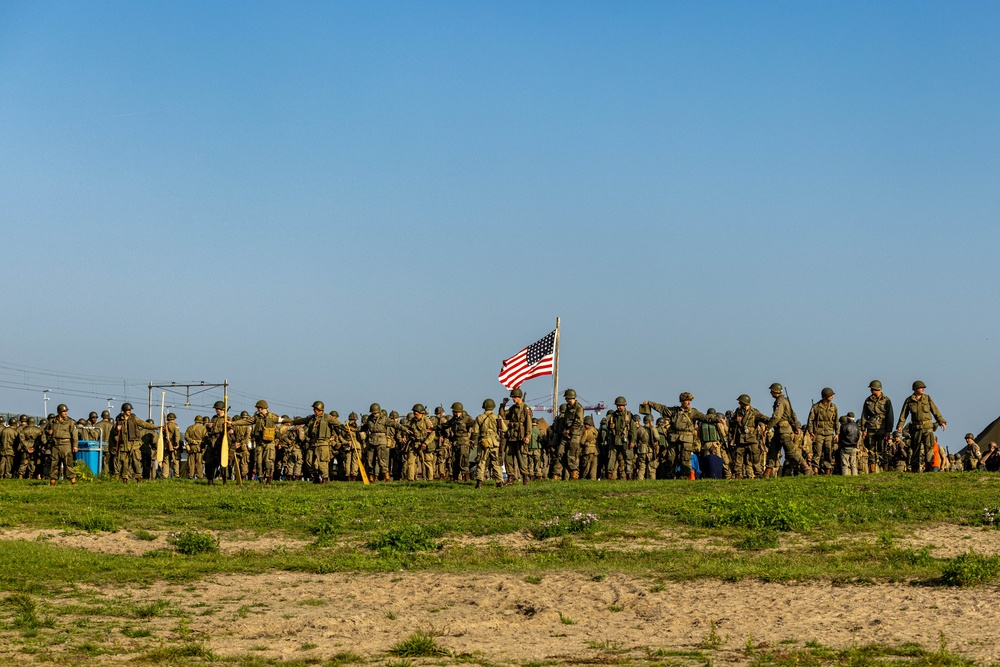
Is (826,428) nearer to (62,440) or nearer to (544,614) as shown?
(544,614)

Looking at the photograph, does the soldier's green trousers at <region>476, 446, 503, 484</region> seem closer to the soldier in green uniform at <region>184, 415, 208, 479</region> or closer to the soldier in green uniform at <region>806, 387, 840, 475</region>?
the soldier in green uniform at <region>806, 387, 840, 475</region>

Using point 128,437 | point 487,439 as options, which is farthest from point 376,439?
point 487,439

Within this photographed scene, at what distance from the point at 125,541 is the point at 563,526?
22.1 feet

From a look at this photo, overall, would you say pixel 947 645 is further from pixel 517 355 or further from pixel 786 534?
pixel 517 355

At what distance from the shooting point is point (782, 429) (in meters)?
28.7

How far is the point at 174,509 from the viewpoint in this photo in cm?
2158

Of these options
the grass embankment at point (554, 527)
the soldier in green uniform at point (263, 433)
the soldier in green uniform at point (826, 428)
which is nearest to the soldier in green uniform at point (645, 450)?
the soldier in green uniform at point (826, 428)

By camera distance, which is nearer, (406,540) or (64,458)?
(406,540)

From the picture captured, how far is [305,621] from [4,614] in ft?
10.4

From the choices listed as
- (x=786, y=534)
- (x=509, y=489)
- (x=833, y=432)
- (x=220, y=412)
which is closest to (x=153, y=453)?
(x=220, y=412)

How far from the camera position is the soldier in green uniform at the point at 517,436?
26.4 metres

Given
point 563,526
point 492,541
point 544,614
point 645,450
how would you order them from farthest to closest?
point 645,450, point 563,526, point 492,541, point 544,614

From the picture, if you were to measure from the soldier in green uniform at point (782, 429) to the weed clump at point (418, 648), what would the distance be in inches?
715

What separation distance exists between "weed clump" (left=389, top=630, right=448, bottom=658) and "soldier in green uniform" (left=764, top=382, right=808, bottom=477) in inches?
715
